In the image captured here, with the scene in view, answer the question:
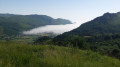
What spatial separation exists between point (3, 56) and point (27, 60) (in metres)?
0.85

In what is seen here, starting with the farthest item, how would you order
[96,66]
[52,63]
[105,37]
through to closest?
[105,37] < [96,66] < [52,63]

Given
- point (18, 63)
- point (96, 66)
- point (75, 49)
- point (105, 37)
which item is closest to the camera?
point (18, 63)

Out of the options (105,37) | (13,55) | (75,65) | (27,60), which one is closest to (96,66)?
(75,65)

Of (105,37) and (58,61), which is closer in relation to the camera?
(58,61)

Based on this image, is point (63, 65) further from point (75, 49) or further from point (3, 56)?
point (75, 49)

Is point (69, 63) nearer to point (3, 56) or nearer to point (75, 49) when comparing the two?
point (3, 56)

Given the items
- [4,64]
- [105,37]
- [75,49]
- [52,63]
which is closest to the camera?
[4,64]

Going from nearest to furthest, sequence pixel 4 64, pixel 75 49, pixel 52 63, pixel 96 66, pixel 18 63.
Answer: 1. pixel 4 64
2. pixel 18 63
3. pixel 52 63
4. pixel 96 66
5. pixel 75 49

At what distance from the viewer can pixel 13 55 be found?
643cm

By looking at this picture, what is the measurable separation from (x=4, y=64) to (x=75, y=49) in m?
4.29

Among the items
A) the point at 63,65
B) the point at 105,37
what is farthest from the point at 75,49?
the point at 105,37

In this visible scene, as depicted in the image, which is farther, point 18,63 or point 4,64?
point 18,63

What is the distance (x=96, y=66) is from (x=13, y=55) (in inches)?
105

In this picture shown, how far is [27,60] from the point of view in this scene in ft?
19.8
